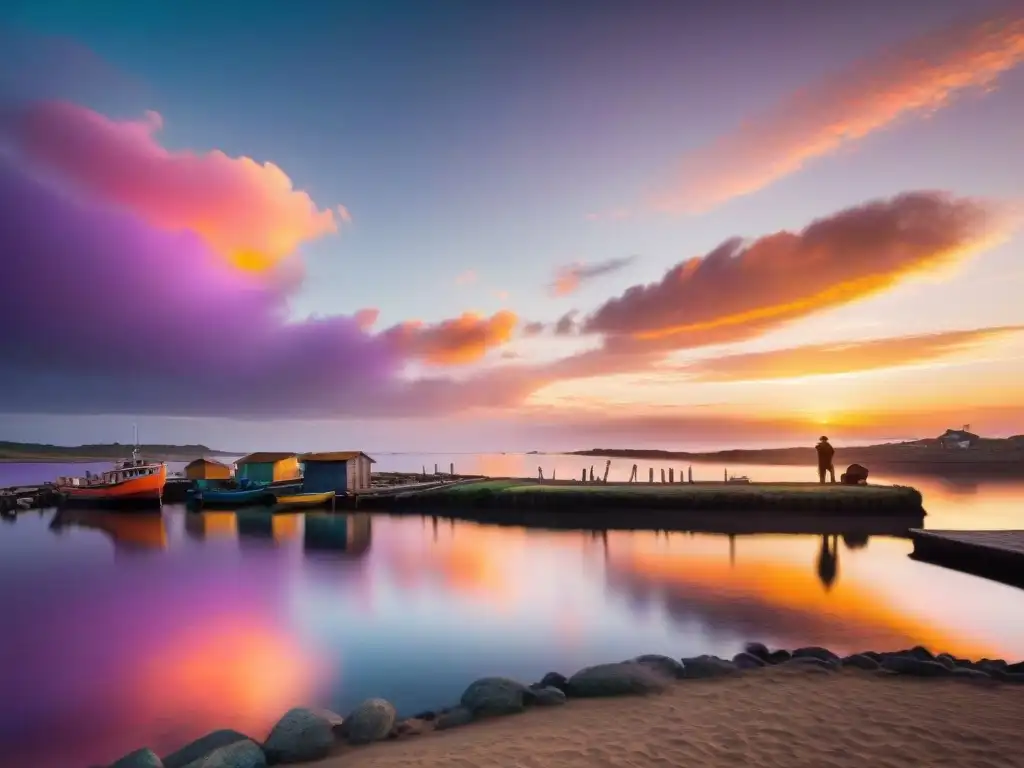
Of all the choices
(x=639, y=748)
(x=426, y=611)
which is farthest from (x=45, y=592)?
(x=639, y=748)

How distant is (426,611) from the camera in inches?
803

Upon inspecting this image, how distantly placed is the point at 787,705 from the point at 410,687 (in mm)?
8486

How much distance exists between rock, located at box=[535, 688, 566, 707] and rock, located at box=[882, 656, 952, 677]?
6.25 meters

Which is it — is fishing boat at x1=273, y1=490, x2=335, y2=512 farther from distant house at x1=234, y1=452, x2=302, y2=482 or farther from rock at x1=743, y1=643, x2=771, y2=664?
rock at x1=743, y1=643, x2=771, y2=664

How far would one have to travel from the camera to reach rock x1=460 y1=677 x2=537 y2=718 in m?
9.73

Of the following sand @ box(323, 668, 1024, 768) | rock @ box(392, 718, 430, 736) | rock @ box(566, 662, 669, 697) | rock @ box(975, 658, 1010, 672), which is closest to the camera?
sand @ box(323, 668, 1024, 768)

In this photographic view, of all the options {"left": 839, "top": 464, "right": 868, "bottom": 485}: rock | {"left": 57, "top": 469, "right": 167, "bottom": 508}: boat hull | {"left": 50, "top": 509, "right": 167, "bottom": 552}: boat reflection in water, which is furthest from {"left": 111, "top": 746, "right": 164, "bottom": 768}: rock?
{"left": 57, "top": 469, "right": 167, "bottom": 508}: boat hull

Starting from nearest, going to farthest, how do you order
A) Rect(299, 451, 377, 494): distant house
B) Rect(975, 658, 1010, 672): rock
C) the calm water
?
Rect(975, 658, 1010, 672): rock
the calm water
Rect(299, 451, 377, 494): distant house

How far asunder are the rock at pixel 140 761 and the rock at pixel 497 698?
4.72 meters

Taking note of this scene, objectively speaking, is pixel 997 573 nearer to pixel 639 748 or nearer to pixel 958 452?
pixel 639 748

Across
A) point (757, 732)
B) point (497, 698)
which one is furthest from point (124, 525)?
point (757, 732)

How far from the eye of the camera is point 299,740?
8594mm

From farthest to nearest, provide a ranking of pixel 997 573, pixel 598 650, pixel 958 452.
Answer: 1. pixel 958 452
2. pixel 997 573
3. pixel 598 650

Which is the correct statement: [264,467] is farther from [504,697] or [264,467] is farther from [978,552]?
[978,552]
